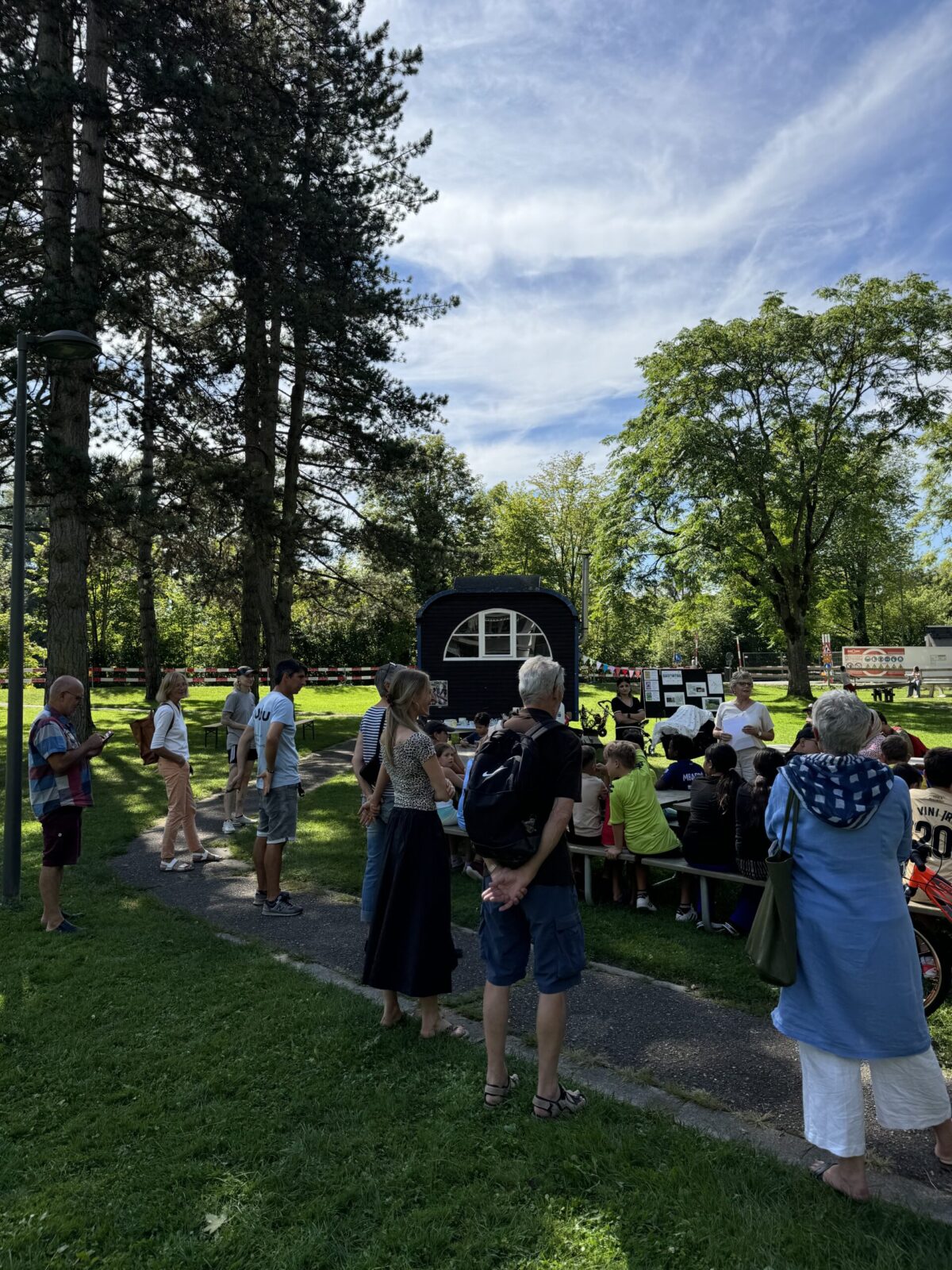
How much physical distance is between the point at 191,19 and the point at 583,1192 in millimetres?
15186

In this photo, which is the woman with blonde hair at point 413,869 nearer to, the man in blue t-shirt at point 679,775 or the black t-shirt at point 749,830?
the black t-shirt at point 749,830

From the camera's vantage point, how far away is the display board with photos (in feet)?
52.4

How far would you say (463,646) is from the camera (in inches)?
659

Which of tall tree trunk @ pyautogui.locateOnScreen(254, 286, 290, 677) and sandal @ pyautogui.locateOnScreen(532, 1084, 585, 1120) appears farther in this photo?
tall tree trunk @ pyautogui.locateOnScreen(254, 286, 290, 677)

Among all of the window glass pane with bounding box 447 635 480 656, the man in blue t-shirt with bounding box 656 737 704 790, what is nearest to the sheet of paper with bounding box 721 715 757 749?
the man in blue t-shirt with bounding box 656 737 704 790

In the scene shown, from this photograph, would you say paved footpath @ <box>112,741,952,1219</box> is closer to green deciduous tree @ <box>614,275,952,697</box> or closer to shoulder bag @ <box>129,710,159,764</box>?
shoulder bag @ <box>129,710,159,764</box>

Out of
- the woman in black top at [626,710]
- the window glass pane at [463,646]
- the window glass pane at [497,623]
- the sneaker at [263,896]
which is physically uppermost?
the window glass pane at [497,623]

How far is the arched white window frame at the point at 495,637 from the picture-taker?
16672mm

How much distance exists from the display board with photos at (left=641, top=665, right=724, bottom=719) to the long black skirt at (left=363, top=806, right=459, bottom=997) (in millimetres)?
12525

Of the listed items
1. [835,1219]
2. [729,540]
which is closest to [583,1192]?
[835,1219]

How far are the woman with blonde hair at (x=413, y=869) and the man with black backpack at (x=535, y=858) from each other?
537mm

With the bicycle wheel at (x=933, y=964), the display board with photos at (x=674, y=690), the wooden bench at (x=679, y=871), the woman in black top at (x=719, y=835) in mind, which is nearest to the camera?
the bicycle wheel at (x=933, y=964)

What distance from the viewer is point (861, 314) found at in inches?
999

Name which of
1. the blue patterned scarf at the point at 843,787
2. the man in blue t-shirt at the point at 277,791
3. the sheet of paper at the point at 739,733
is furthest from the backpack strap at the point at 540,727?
the sheet of paper at the point at 739,733
